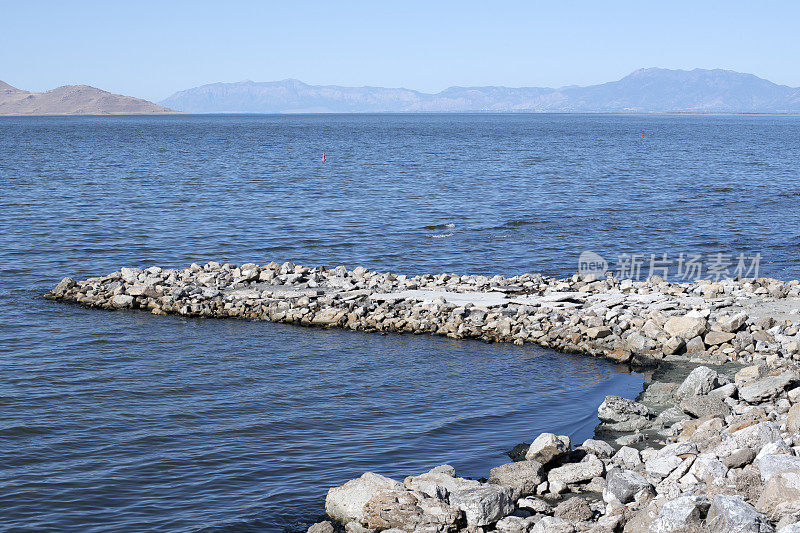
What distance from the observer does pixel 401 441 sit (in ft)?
46.1

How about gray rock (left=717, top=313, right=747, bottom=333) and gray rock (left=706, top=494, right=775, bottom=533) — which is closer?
gray rock (left=706, top=494, right=775, bottom=533)

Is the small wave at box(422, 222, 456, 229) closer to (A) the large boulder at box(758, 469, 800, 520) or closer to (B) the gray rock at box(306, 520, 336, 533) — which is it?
(B) the gray rock at box(306, 520, 336, 533)

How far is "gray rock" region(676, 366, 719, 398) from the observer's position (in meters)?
14.7

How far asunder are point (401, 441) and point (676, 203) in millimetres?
39235

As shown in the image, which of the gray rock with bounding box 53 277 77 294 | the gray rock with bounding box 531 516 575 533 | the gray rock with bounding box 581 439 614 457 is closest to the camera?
the gray rock with bounding box 531 516 575 533

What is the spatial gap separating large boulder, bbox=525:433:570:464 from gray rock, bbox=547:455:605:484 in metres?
0.39

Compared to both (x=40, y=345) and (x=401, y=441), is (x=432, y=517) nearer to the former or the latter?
(x=401, y=441)

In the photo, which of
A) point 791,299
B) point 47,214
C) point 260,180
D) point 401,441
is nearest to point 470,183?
point 260,180

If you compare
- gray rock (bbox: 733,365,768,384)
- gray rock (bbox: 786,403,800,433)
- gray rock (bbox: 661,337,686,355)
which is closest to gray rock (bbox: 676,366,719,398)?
gray rock (bbox: 733,365,768,384)

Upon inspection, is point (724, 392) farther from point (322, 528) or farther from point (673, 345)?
point (322, 528)

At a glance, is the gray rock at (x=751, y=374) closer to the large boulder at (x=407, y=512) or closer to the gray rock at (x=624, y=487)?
the gray rock at (x=624, y=487)

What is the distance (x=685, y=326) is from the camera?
19.0m

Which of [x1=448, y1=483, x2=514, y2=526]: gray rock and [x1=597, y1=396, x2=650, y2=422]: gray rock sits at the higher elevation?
[x1=448, y1=483, x2=514, y2=526]: gray rock

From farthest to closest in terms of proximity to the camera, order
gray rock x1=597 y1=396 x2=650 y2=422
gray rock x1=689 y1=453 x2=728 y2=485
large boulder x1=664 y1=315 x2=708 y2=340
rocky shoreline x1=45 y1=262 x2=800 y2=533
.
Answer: large boulder x1=664 y1=315 x2=708 y2=340
gray rock x1=597 y1=396 x2=650 y2=422
gray rock x1=689 y1=453 x2=728 y2=485
rocky shoreline x1=45 y1=262 x2=800 y2=533
